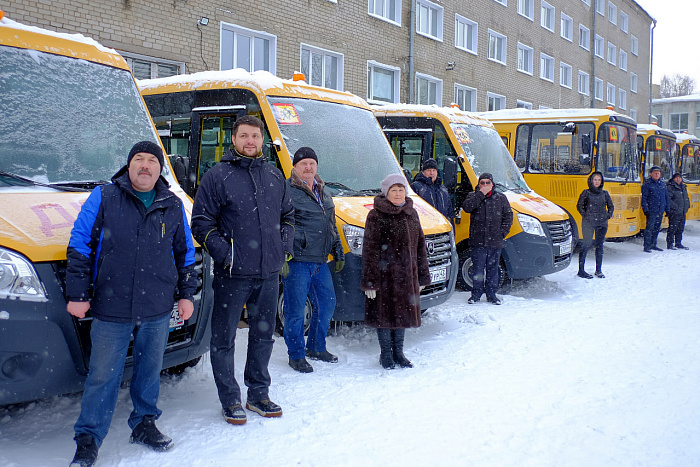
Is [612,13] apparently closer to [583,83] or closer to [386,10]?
[583,83]

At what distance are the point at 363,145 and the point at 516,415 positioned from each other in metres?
3.35

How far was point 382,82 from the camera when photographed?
1706cm

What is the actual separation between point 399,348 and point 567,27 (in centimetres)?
2786

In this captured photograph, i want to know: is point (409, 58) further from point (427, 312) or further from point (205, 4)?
point (427, 312)

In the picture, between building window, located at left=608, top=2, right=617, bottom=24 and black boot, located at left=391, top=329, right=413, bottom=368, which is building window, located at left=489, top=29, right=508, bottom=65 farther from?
black boot, located at left=391, top=329, right=413, bottom=368

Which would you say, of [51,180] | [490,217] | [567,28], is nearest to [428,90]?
[490,217]

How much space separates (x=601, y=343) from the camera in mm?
5738

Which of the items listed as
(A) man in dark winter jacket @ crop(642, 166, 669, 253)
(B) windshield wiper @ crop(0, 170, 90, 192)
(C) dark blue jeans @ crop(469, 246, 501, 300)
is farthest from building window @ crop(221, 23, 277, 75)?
(B) windshield wiper @ crop(0, 170, 90, 192)

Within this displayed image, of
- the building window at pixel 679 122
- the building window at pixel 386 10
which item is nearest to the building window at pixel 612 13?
the building window at pixel 679 122

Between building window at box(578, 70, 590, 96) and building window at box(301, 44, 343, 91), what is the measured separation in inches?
725

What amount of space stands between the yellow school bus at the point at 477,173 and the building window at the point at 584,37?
78.2 ft

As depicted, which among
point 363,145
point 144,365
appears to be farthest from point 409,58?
point 144,365

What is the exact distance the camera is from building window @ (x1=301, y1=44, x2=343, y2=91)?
14.6 meters

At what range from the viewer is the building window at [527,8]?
80.0 ft
